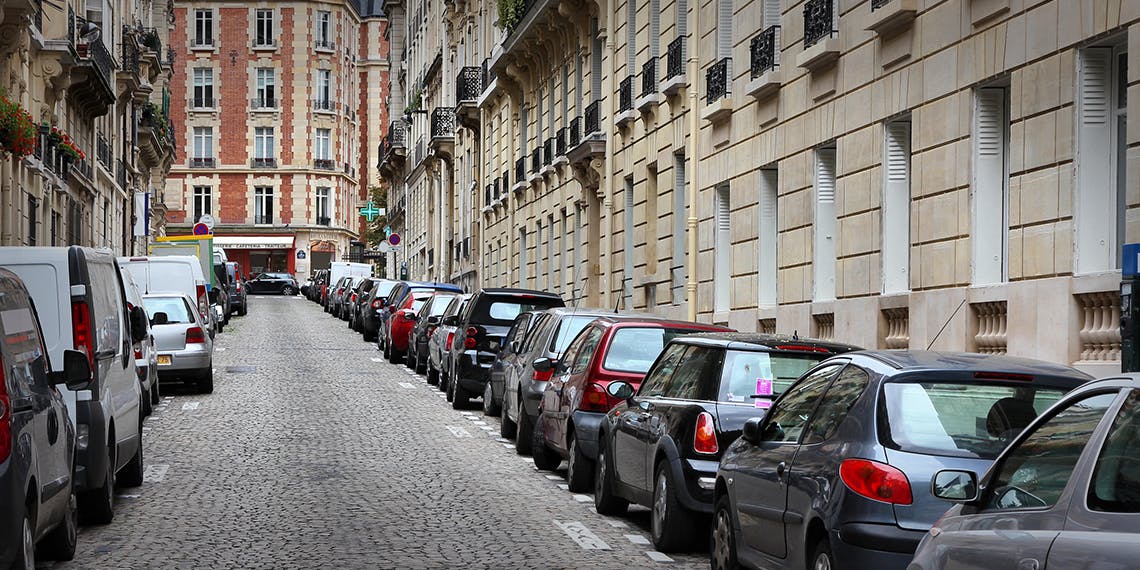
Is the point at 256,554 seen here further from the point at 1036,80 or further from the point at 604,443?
the point at 1036,80

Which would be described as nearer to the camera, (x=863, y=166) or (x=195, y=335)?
(x=863, y=166)

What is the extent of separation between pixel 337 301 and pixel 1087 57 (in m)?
46.9

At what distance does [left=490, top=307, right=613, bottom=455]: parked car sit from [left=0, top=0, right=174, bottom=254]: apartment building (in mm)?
8640

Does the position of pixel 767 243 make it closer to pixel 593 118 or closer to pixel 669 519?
pixel 593 118

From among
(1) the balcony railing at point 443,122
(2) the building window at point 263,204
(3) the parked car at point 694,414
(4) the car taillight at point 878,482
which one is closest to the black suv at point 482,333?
(3) the parked car at point 694,414

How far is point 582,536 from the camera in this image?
11.5 metres

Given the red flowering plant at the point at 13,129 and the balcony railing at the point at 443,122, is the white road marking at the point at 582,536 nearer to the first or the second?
the red flowering plant at the point at 13,129

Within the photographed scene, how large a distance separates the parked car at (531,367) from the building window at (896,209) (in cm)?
312

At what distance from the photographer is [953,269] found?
1644 centimetres

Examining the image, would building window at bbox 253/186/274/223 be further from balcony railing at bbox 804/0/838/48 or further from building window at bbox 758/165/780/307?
balcony railing at bbox 804/0/838/48

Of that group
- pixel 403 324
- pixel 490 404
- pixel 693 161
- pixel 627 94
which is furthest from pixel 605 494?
pixel 403 324

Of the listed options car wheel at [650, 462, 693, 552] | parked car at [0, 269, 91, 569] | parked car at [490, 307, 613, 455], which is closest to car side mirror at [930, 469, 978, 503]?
parked car at [0, 269, 91, 569]

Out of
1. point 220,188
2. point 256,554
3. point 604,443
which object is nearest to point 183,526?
point 256,554

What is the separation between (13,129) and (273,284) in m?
68.0
